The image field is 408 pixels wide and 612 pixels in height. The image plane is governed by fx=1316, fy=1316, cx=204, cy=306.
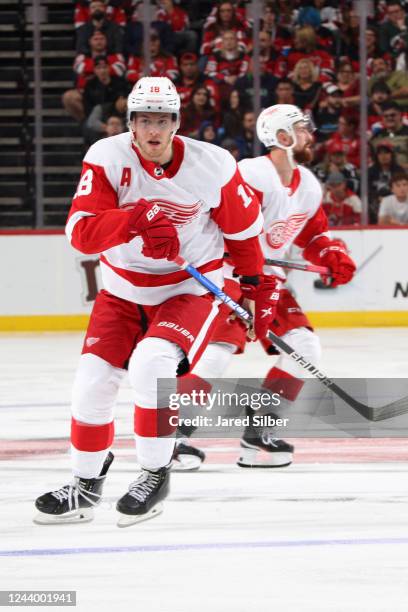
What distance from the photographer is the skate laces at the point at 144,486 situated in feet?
11.8

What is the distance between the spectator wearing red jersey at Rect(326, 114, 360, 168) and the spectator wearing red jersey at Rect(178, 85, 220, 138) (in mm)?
863

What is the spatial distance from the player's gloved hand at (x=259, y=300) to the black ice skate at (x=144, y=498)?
620 millimetres

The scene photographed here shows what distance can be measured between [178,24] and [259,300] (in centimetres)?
619

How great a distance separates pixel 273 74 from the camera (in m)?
9.43

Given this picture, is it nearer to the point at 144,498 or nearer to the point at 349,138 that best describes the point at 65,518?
the point at 144,498

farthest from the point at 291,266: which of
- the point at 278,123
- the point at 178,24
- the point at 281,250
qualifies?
the point at 178,24

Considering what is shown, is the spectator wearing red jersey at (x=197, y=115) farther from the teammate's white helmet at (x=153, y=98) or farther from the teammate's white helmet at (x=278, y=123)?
the teammate's white helmet at (x=153, y=98)

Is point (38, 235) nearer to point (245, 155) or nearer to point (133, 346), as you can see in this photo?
point (245, 155)

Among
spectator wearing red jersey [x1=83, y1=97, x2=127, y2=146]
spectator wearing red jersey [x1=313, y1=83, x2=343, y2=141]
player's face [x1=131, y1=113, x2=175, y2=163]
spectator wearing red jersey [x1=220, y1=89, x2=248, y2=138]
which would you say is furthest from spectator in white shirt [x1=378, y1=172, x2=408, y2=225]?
player's face [x1=131, y1=113, x2=175, y2=163]

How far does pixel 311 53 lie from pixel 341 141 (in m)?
0.78

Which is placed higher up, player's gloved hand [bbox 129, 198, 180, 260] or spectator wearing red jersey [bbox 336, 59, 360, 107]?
player's gloved hand [bbox 129, 198, 180, 260]

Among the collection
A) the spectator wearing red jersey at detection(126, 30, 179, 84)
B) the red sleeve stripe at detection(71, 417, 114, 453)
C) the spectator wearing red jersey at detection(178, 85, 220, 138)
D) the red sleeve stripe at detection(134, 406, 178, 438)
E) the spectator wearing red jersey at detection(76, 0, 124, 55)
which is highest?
the spectator wearing red jersey at detection(76, 0, 124, 55)

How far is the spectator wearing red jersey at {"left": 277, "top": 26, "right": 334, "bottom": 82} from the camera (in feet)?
31.4

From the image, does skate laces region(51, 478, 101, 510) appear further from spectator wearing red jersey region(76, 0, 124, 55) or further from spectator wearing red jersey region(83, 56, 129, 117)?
spectator wearing red jersey region(76, 0, 124, 55)
